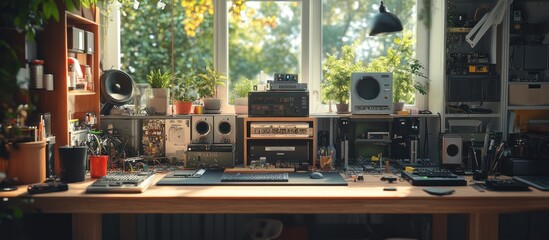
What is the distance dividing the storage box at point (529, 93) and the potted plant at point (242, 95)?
1.86m

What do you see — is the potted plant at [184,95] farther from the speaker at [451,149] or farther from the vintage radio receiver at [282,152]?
the speaker at [451,149]

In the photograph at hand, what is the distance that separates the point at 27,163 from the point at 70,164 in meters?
0.24

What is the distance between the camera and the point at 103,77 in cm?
404

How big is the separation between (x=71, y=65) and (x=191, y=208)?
134cm

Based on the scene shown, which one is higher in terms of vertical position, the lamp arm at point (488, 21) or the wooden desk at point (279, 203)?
the lamp arm at point (488, 21)

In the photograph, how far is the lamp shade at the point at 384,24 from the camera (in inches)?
150

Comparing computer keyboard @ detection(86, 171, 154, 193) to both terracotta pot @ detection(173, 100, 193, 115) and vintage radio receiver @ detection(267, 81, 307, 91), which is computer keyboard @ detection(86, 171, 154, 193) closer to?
terracotta pot @ detection(173, 100, 193, 115)

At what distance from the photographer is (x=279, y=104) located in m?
3.85

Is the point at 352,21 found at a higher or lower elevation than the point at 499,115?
higher

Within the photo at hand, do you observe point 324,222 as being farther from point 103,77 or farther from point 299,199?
point 103,77

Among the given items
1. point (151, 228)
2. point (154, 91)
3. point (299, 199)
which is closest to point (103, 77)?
point (154, 91)

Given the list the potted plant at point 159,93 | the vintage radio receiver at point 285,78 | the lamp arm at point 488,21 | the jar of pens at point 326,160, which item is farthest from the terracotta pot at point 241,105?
the lamp arm at point 488,21

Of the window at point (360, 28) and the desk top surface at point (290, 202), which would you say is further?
the window at point (360, 28)

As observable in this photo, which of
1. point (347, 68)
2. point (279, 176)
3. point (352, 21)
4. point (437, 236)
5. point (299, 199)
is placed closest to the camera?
point (299, 199)
